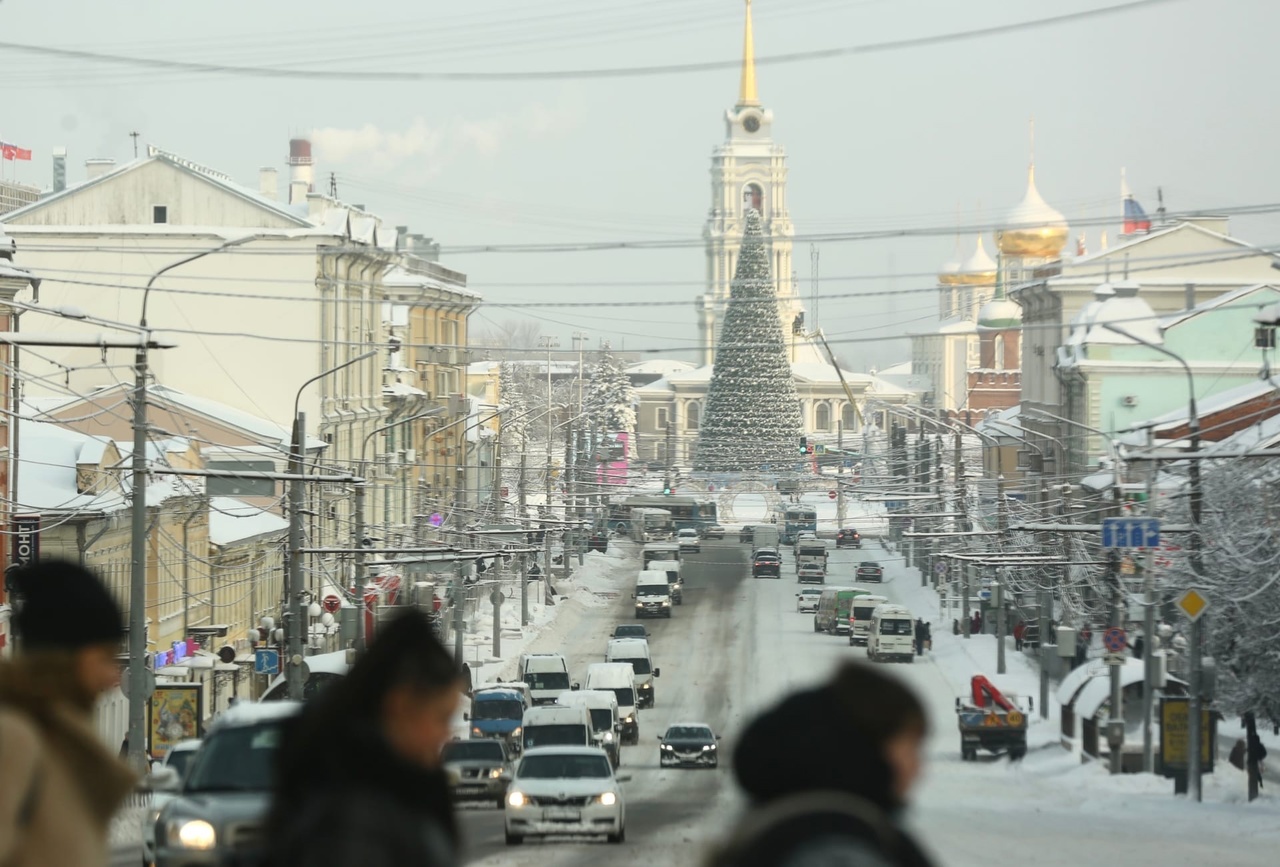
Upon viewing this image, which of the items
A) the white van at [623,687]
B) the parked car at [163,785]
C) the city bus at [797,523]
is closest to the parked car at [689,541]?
the city bus at [797,523]

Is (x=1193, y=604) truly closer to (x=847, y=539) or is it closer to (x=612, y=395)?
(x=847, y=539)

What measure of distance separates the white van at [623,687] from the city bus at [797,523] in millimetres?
52422

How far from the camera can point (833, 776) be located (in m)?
3.99

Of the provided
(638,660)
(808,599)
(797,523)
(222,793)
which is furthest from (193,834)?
(797,523)

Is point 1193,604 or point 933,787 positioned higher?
point 1193,604

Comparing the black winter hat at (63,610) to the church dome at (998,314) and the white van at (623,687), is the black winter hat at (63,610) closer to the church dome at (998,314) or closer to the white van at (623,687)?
Answer: the white van at (623,687)

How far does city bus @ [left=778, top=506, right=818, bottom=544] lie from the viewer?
101 metres

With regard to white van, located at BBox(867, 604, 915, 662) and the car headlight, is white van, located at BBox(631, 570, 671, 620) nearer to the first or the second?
white van, located at BBox(867, 604, 915, 662)

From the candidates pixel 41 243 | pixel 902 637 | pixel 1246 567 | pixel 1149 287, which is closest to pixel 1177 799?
pixel 1246 567

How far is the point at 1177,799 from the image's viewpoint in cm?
3155

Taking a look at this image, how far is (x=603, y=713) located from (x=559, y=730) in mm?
7275

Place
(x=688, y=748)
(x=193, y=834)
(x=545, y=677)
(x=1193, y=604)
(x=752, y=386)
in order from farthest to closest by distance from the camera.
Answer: (x=752, y=386), (x=545, y=677), (x=688, y=748), (x=1193, y=604), (x=193, y=834)

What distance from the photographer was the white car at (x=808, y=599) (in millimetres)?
73812

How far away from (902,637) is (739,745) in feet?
182
